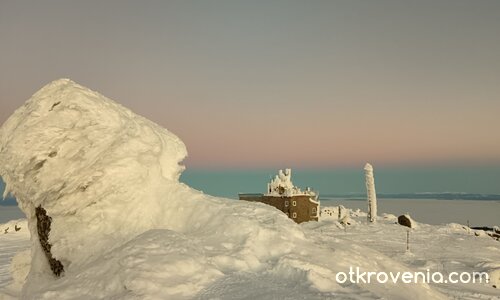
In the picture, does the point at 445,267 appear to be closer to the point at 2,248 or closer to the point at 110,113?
the point at 110,113

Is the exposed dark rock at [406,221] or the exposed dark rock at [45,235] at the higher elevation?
the exposed dark rock at [45,235]

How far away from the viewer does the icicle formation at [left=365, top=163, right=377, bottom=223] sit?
51688mm

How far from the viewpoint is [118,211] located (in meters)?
11.4

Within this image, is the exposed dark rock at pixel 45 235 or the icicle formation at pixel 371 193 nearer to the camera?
the exposed dark rock at pixel 45 235

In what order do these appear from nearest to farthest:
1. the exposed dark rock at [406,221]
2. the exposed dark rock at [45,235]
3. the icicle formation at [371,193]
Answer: the exposed dark rock at [45,235], the exposed dark rock at [406,221], the icicle formation at [371,193]

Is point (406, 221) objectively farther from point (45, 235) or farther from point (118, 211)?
point (45, 235)

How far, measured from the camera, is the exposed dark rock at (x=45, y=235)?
11.5 m

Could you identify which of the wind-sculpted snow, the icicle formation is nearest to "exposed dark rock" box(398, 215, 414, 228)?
the icicle formation

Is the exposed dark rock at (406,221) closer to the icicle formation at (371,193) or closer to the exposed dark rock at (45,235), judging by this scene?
the icicle formation at (371,193)

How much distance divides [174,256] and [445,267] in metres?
18.9

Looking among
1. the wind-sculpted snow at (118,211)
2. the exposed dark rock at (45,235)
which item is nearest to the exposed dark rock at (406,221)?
the wind-sculpted snow at (118,211)

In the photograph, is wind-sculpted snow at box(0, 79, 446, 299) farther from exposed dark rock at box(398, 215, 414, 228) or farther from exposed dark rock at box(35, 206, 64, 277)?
exposed dark rock at box(398, 215, 414, 228)

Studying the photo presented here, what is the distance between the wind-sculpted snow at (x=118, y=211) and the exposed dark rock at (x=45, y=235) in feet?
0.22

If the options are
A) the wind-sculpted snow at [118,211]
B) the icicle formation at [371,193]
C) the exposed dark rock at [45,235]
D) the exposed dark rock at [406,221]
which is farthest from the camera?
the icicle formation at [371,193]
